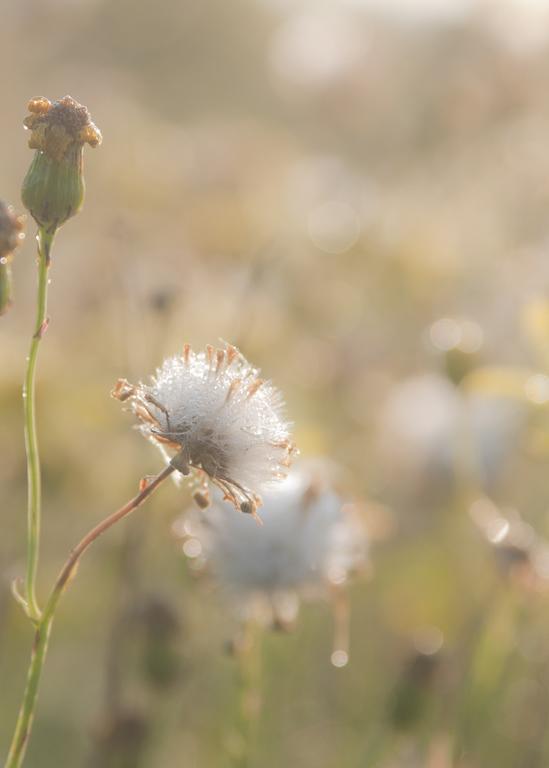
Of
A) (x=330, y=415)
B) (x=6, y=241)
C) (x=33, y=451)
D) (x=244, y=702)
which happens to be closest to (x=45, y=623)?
(x=33, y=451)

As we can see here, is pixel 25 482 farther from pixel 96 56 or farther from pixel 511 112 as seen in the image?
pixel 96 56

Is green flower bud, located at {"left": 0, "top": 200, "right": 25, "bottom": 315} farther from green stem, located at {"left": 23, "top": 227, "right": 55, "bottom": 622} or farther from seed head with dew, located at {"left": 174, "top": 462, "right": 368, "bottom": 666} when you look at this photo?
seed head with dew, located at {"left": 174, "top": 462, "right": 368, "bottom": 666}

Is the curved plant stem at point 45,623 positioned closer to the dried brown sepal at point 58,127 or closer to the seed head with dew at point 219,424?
the seed head with dew at point 219,424

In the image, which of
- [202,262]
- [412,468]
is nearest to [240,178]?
[202,262]

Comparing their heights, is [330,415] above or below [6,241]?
above

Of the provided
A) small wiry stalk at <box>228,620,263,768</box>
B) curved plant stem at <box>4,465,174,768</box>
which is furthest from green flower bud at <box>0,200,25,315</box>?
small wiry stalk at <box>228,620,263,768</box>

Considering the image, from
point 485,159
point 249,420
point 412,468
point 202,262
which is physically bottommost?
point 249,420

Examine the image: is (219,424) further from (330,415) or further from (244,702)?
(330,415)
